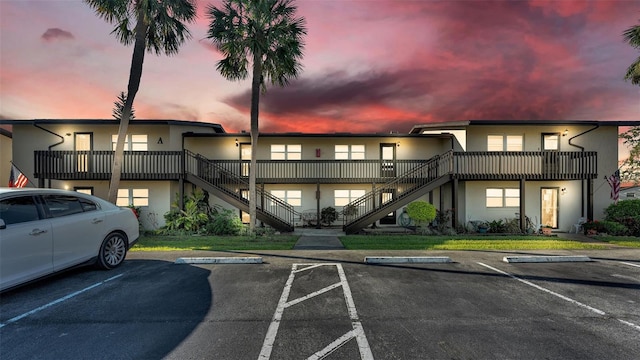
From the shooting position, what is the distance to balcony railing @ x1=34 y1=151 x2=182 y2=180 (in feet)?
43.2

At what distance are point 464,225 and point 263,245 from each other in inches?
449

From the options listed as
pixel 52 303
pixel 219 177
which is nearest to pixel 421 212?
pixel 219 177

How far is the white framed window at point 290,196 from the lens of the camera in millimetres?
16125

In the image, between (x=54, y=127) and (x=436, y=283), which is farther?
(x=54, y=127)

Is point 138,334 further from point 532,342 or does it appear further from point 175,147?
point 175,147

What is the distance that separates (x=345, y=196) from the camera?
53.1ft

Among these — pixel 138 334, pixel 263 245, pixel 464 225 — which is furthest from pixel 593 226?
pixel 138 334

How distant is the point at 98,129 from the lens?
1485cm

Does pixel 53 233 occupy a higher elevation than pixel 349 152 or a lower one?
lower

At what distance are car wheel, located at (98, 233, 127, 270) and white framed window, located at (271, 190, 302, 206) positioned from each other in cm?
1011

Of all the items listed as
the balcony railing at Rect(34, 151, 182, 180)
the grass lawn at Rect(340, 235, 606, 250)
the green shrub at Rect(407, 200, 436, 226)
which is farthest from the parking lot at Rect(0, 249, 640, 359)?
the balcony railing at Rect(34, 151, 182, 180)

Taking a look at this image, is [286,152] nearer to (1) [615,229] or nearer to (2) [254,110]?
(2) [254,110]

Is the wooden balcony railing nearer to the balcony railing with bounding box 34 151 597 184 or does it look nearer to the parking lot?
the balcony railing with bounding box 34 151 597 184

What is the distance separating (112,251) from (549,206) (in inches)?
795
